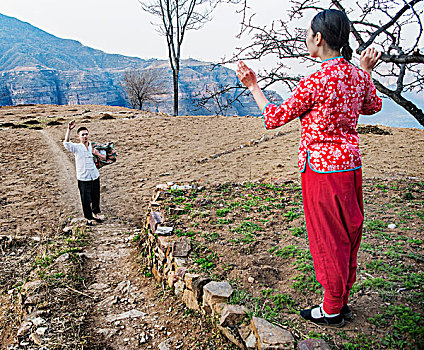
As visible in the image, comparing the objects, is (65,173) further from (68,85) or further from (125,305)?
(68,85)

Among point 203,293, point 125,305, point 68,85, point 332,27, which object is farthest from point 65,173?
point 68,85

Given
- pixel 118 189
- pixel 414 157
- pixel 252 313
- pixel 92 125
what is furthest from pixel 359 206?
pixel 92 125

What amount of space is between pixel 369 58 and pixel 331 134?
2.14 feet

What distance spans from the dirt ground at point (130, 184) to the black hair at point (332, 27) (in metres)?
2.03

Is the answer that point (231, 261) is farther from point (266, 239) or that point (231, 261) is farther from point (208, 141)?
point (208, 141)

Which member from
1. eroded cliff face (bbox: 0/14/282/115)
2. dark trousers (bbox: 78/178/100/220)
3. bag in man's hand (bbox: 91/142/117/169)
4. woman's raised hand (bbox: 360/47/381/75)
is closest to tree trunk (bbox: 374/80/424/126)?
woman's raised hand (bbox: 360/47/381/75)

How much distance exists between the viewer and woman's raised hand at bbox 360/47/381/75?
2090 millimetres

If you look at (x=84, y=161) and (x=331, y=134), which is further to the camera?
(x=84, y=161)

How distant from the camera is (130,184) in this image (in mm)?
7805

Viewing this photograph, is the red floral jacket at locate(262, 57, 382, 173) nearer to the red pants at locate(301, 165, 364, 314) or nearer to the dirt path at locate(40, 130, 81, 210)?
the red pants at locate(301, 165, 364, 314)

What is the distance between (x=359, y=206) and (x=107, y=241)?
13.3 feet

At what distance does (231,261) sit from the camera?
3383 millimetres

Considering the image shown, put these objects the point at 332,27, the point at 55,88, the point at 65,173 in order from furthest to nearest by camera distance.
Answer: the point at 55,88
the point at 65,173
the point at 332,27

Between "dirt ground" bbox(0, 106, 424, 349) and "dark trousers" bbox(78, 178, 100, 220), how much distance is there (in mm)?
374
